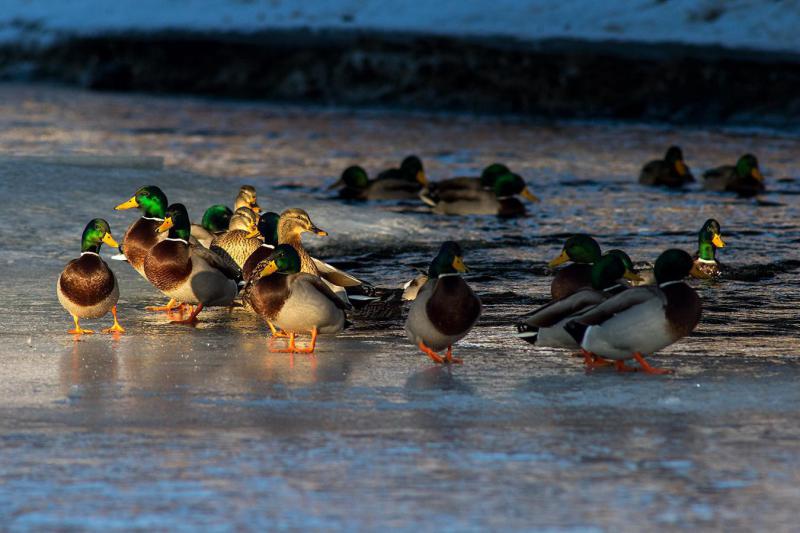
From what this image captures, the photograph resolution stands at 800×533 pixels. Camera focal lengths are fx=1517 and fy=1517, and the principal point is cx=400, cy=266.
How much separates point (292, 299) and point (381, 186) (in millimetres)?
9298

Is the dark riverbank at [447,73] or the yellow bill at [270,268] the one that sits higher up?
the dark riverbank at [447,73]

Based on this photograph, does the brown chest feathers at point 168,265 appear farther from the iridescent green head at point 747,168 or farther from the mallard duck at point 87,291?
the iridescent green head at point 747,168

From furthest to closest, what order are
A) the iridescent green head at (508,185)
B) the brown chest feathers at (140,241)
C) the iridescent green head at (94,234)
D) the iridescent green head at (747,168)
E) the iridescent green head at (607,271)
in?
the iridescent green head at (747,168) → the iridescent green head at (508,185) → the brown chest feathers at (140,241) → the iridescent green head at (94,234) → the iridescent green head at (607,271)

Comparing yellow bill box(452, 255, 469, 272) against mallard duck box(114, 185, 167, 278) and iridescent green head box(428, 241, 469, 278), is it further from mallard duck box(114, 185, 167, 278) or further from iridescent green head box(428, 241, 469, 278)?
mallard duck box(114, 185, 167, 278)

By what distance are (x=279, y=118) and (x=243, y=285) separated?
18.8m

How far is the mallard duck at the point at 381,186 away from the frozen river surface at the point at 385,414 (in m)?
3.81

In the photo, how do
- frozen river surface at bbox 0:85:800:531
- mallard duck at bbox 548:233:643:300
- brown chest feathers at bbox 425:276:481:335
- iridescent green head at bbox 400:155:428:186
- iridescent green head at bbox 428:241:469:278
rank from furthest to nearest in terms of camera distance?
iridescent green head at bbox 400:155:428:186 < mallard duck at bbox 548:233:643:300 < iridescent green head at bbox 428:241:469:278 < brown chest feathers at bbox 425:276:481:335 < frozen river surface at bbox 0:85:800:531

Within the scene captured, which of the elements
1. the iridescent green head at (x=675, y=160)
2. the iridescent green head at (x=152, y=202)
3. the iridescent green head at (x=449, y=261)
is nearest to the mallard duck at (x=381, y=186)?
the iridescent green head at (x=675, y=160)

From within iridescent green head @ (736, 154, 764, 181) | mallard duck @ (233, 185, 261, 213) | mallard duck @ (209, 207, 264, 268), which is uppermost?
iridescent green head @ (736, 154, 764, 181)

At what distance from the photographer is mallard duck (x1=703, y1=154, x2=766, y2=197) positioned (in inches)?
656

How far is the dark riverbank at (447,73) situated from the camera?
2664 cm

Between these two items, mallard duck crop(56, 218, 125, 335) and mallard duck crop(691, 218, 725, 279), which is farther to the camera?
mallard duck crop(691, 218, 725, 279)

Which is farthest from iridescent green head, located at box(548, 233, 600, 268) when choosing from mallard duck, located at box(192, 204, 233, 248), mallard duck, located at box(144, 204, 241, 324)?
mallard duck, located at box(192, 204, 233, 248)

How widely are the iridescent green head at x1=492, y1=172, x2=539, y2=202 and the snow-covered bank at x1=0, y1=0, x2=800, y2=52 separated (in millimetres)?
13506
